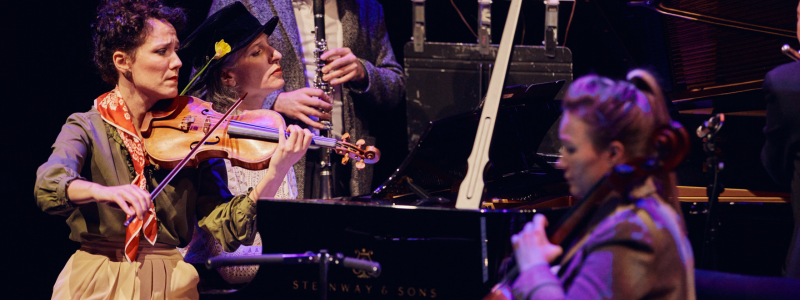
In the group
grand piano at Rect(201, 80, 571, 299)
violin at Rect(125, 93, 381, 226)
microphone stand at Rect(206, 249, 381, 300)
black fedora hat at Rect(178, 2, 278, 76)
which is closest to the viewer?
microphone stand at Rect(206, 249, 381, 300)

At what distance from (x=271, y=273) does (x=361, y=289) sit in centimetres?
29

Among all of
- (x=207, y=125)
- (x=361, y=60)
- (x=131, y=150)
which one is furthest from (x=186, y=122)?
(x=361, y=60)

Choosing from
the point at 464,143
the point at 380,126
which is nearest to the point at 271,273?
the point at 464,143

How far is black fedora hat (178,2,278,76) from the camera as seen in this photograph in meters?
2.62

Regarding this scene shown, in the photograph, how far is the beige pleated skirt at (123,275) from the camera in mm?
2127

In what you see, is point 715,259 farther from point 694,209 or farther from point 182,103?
point 182,103

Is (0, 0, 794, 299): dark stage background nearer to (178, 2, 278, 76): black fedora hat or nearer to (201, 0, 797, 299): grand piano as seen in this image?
(201, 0, 797, 299): grand piano

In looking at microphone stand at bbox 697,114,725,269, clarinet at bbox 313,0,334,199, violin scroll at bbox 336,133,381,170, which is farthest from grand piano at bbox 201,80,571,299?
microphone stand at bbox 697,114,725,269

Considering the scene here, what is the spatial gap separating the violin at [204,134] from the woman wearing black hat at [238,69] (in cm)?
35

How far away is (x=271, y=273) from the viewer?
2.02 metres

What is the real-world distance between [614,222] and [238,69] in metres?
2.00

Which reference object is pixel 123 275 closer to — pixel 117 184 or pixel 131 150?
pixel 117 184

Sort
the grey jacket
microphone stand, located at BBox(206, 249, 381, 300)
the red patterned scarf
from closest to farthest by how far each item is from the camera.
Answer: microphone stand, located at BBox(206, 249, 381, 300) < the red patterned scarf < the grey jacket

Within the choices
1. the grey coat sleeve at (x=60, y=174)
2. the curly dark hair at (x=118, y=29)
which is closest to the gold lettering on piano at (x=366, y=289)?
the grey coat sleeve at (x=60, y=174)
